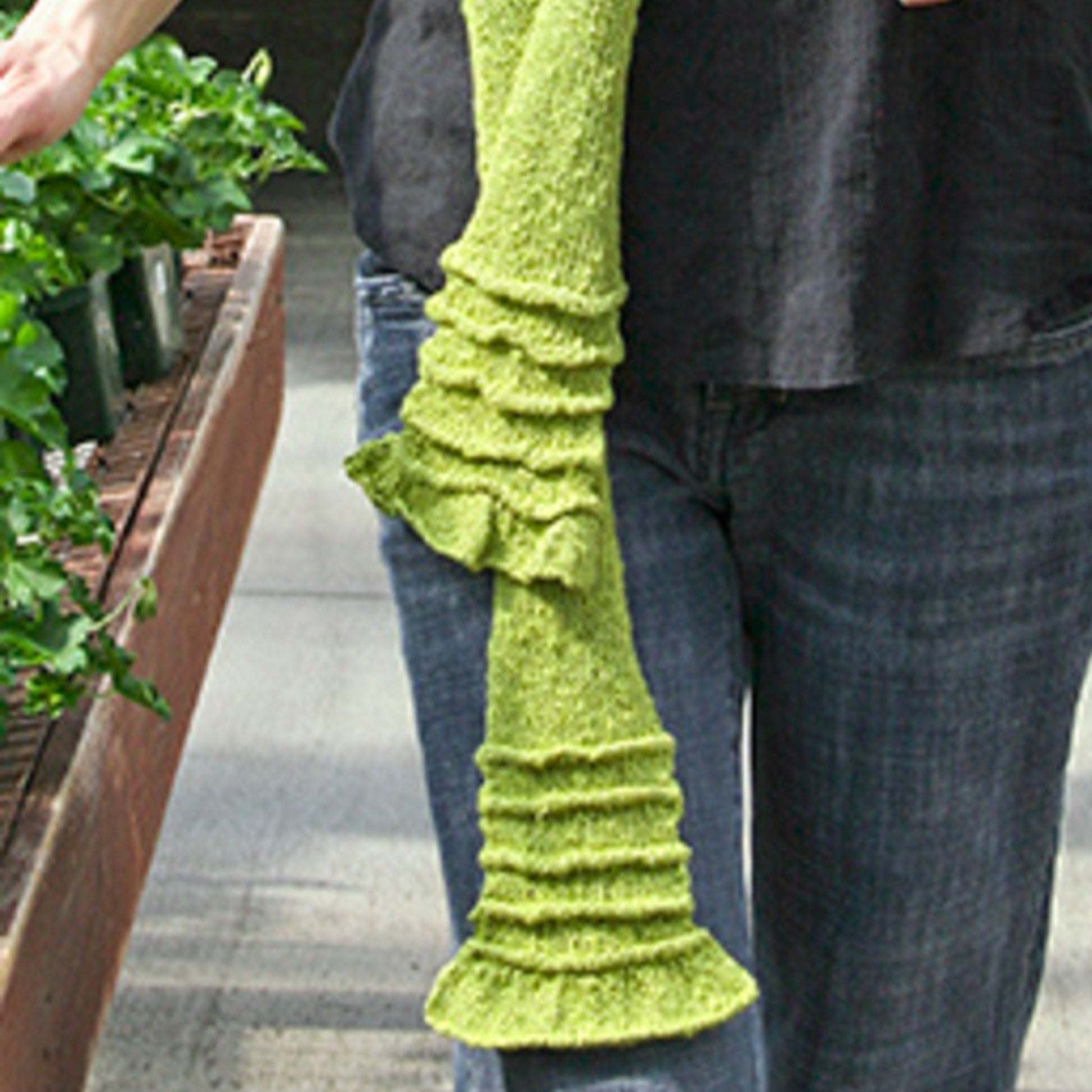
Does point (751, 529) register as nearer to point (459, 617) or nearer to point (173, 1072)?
point (459, 617)

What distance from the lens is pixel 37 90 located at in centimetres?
151

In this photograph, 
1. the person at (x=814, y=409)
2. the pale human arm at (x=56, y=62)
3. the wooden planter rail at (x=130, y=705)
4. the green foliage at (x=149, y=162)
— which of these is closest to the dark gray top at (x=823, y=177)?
the person at (x=814, y=409)

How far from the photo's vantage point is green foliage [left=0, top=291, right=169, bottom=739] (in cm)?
235

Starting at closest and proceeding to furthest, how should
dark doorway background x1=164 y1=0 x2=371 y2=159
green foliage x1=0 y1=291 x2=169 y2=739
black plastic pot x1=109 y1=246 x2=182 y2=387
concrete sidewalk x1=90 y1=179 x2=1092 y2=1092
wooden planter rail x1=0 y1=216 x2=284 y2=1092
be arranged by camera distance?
wooden planter rail x1=0 y1=216 x2=284 y2=1092 → green foliage x1=0 y1=291 x2=169 y2=739 → concrete sidewalk x1=90 y1=179 x2=1092 y2=1092 → black plastic pot x1=109 y1=246 x2=182 y2=387 → dark doorway background x1=164 y1=0 x2=371 y2=159

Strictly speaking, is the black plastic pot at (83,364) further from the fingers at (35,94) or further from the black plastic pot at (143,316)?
the fingers at (35,94)

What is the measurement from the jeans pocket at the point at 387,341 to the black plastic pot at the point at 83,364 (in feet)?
5.70

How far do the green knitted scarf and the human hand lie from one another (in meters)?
0.25

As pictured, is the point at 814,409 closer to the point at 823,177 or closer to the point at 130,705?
the point at 823,177

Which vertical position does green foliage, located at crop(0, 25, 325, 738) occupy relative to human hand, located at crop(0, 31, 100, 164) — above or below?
below

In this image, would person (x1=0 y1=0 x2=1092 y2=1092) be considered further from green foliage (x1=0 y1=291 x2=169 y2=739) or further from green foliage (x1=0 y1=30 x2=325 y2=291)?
green foliage (x1=0 y1=30 x2=325 y2=291)

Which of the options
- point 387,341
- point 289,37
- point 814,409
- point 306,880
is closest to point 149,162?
point 306,880

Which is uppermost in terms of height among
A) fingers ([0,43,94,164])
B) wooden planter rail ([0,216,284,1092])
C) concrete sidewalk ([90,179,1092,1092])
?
fingers ([0,43,94,164])

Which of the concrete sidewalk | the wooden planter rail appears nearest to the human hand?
the wooden planter rail

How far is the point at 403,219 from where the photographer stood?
1.60 meters
